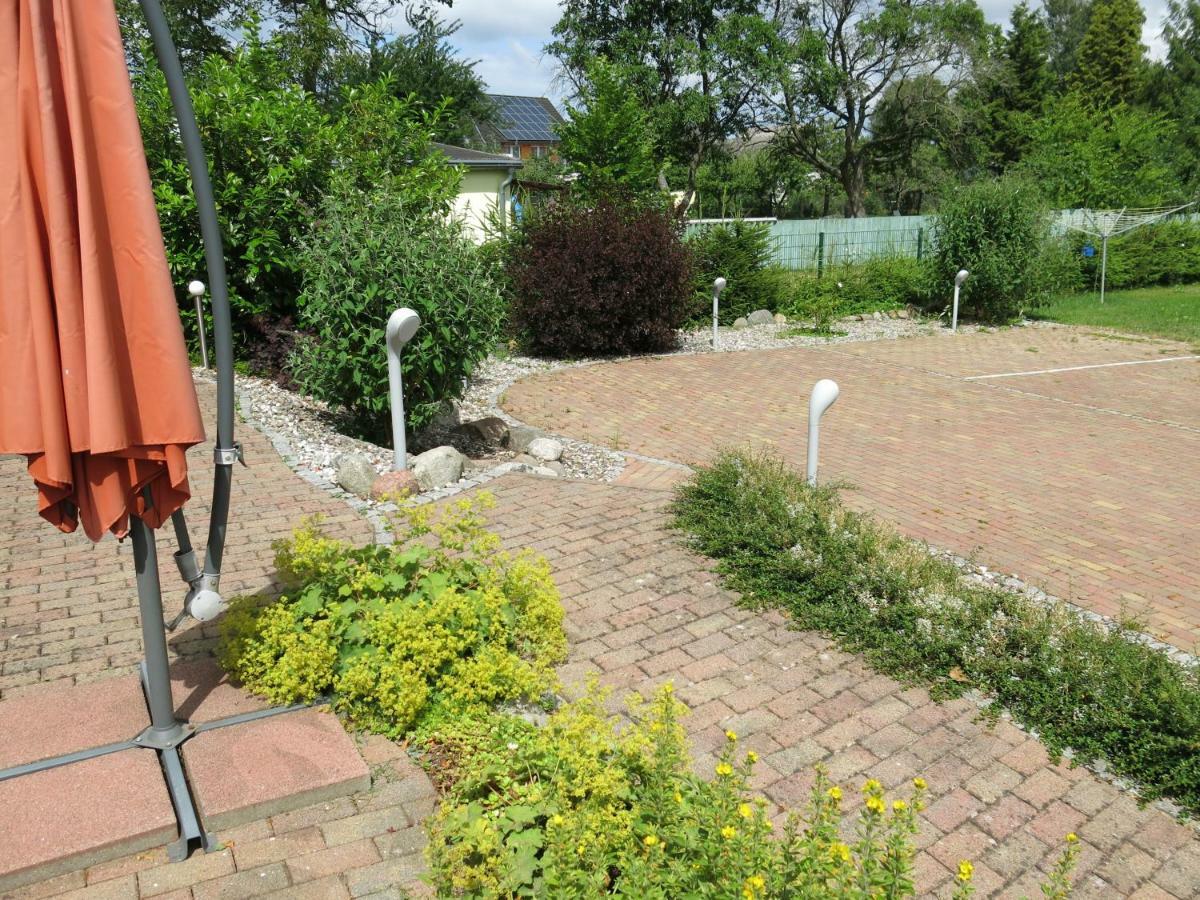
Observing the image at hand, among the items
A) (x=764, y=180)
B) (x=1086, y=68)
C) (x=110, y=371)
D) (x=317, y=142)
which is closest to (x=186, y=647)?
(x=110, y=371)

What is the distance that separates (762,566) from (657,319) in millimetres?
8632

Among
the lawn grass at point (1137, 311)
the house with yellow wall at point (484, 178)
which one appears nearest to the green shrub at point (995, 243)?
the lawn grass at point (1137, 311)

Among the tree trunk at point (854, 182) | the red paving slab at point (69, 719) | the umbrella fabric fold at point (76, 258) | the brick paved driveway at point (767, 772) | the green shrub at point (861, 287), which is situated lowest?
the brick paved driveway at point (767, 772)

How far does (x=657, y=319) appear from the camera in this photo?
13125 mm

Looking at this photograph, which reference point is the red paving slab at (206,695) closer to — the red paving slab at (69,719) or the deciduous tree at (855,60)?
the red paving slab at (69,719)

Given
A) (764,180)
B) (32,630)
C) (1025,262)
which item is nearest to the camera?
(32,630)

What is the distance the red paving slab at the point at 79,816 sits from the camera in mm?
2500

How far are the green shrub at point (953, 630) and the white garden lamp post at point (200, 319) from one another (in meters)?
5.89

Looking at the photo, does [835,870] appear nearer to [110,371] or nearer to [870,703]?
[870,703]

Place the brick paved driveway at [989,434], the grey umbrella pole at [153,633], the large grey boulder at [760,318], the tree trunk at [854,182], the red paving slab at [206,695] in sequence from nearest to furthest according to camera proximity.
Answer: the grey umbrella pole at [153,633]
the red paving slab at [206,695]
the brick paved driveway at [989,434]
the large grey boulder at [760,318]
the tree trunk at [854,182]

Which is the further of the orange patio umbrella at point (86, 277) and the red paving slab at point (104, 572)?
the red paving slab at point (104, 572)

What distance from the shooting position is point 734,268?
54.2 ft

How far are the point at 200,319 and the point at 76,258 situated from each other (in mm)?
7306

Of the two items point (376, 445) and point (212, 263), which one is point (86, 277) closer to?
point (212, 263)
